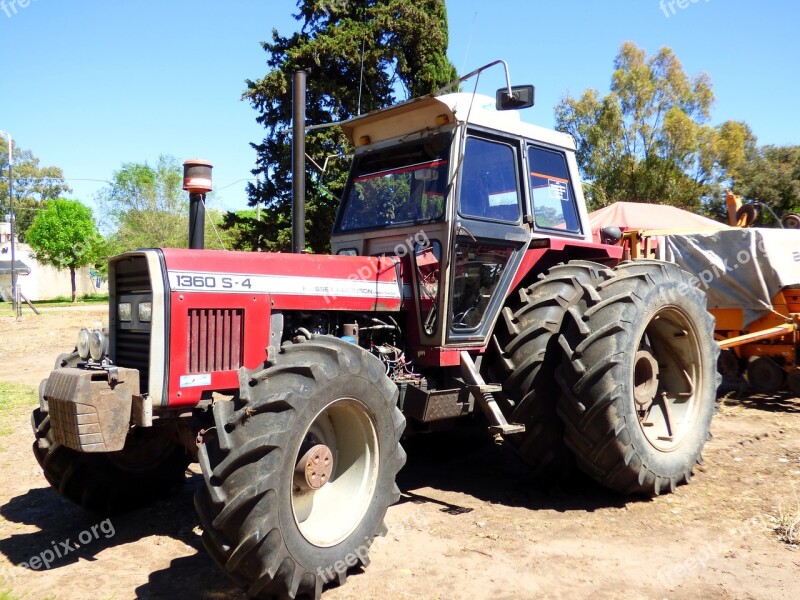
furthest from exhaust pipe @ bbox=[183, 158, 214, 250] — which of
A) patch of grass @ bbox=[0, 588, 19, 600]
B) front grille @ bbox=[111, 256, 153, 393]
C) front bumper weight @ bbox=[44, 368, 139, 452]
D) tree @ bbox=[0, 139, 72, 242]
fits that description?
tree @ bbox=[0, 139, 72, 242]

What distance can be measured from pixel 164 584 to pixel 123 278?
67.1 inches

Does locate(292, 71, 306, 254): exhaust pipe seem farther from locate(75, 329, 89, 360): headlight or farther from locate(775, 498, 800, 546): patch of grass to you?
locate(775, 498, 800, 546): patch of grass

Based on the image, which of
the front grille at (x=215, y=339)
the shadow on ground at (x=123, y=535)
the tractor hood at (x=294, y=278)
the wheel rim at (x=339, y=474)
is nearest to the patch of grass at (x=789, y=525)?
the wheel rim at (x=339, y=474)

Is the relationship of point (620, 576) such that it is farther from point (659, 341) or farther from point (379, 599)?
point (659, 341)

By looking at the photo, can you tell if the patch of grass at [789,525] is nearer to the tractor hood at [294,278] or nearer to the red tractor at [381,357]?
the red tractor at [381,357]

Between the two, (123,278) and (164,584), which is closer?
(164,584)

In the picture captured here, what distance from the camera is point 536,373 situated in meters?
4.48

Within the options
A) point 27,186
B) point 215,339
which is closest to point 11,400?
point 215,339

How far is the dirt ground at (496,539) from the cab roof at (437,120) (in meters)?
2.58

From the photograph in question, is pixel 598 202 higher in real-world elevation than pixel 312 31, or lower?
lower

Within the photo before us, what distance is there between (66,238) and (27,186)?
20.1 m

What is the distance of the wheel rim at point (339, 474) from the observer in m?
3.44

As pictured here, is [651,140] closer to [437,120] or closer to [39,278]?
[437,120]

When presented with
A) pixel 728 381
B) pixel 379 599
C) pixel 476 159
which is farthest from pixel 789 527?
pixel 728 381
